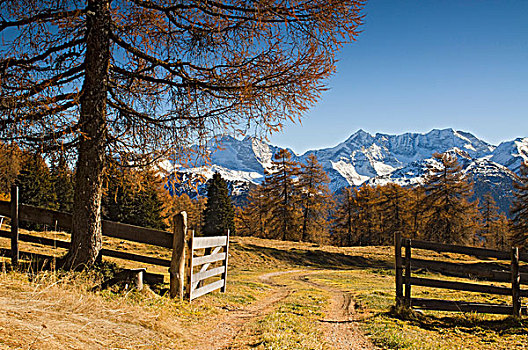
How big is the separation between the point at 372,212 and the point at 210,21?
179ft

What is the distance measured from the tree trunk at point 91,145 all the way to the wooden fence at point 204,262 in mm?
1921

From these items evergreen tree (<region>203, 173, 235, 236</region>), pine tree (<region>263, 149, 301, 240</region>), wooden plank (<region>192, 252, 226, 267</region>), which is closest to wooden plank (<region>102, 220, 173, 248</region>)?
Answer: wooden plank (<region>192, 252, 226, 267</region>)

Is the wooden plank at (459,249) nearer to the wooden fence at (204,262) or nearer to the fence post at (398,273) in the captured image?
the fence post at (398,273)

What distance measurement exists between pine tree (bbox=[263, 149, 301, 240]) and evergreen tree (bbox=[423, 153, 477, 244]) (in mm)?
15880

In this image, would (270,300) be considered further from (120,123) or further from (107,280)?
(120,123)

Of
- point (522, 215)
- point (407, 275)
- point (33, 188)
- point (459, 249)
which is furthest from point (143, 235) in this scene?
point (522, 215)

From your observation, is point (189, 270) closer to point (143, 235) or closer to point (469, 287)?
point (143, 235)

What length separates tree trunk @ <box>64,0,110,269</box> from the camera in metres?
7.35

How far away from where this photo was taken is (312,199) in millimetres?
48938

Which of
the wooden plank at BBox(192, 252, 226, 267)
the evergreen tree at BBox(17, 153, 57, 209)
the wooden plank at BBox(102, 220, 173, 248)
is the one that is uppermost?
the evergreen tree at BBox(17, 153, 57, 209)

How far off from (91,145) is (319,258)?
25.2m

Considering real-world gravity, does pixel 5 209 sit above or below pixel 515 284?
above

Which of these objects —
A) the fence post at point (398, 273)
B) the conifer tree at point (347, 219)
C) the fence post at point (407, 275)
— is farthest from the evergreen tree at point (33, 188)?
the fence post at point (407, 275)

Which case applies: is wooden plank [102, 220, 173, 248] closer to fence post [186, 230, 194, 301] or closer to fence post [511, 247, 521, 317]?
fence post [186, 230, 194, 301]
